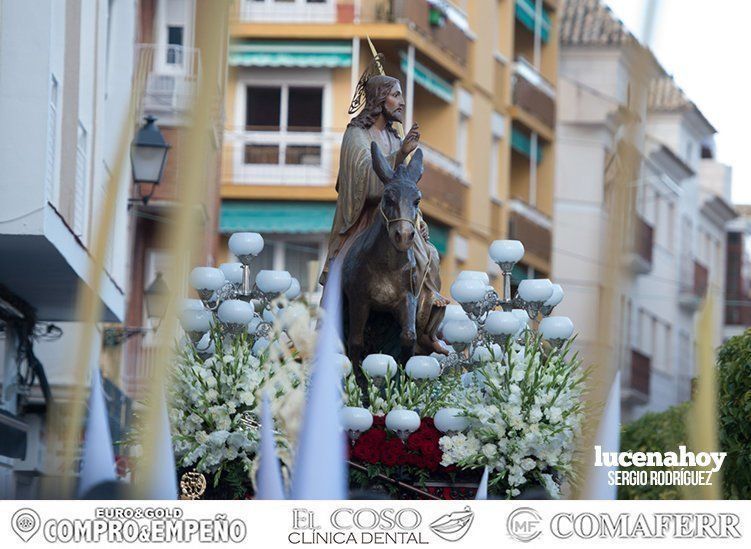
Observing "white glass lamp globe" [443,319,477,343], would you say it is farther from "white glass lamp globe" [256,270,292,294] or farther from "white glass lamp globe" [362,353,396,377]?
"white glass lamp globe" [256,270,292,294]

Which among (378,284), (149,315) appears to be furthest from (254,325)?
(149,315)

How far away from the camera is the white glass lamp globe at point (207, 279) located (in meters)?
11.8

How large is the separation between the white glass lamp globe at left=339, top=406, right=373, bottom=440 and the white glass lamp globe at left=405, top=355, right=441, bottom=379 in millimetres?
407

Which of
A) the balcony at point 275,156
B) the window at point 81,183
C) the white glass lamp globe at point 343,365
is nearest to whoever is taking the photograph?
the white glass lamp globe at point 343,365

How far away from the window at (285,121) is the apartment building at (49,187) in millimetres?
11816

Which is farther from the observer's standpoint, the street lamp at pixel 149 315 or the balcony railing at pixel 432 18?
the balcony railing at pixel 432 18

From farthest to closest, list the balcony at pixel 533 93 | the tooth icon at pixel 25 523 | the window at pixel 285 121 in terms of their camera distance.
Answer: the balcony at pixel 533 93, the window at pixel 285 121, the tooth icon at pixel 25 523

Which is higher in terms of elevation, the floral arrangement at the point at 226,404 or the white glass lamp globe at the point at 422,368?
the white glass lamp globe at the point at 422,368

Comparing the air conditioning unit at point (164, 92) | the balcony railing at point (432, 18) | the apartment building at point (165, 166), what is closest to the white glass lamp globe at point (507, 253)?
the apartment building at point (165, 166)

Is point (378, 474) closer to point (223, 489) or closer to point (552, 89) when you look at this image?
point (223, 489)

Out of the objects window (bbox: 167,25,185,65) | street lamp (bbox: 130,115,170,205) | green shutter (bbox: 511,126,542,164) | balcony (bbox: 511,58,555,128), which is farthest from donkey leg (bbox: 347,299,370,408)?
green shutter (bbox: 511,126,542,164)

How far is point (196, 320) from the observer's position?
11.6 meters

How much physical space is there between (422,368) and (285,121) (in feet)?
88.1

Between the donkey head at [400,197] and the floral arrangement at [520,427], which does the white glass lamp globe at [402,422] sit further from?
the donkey head at [400,197]
